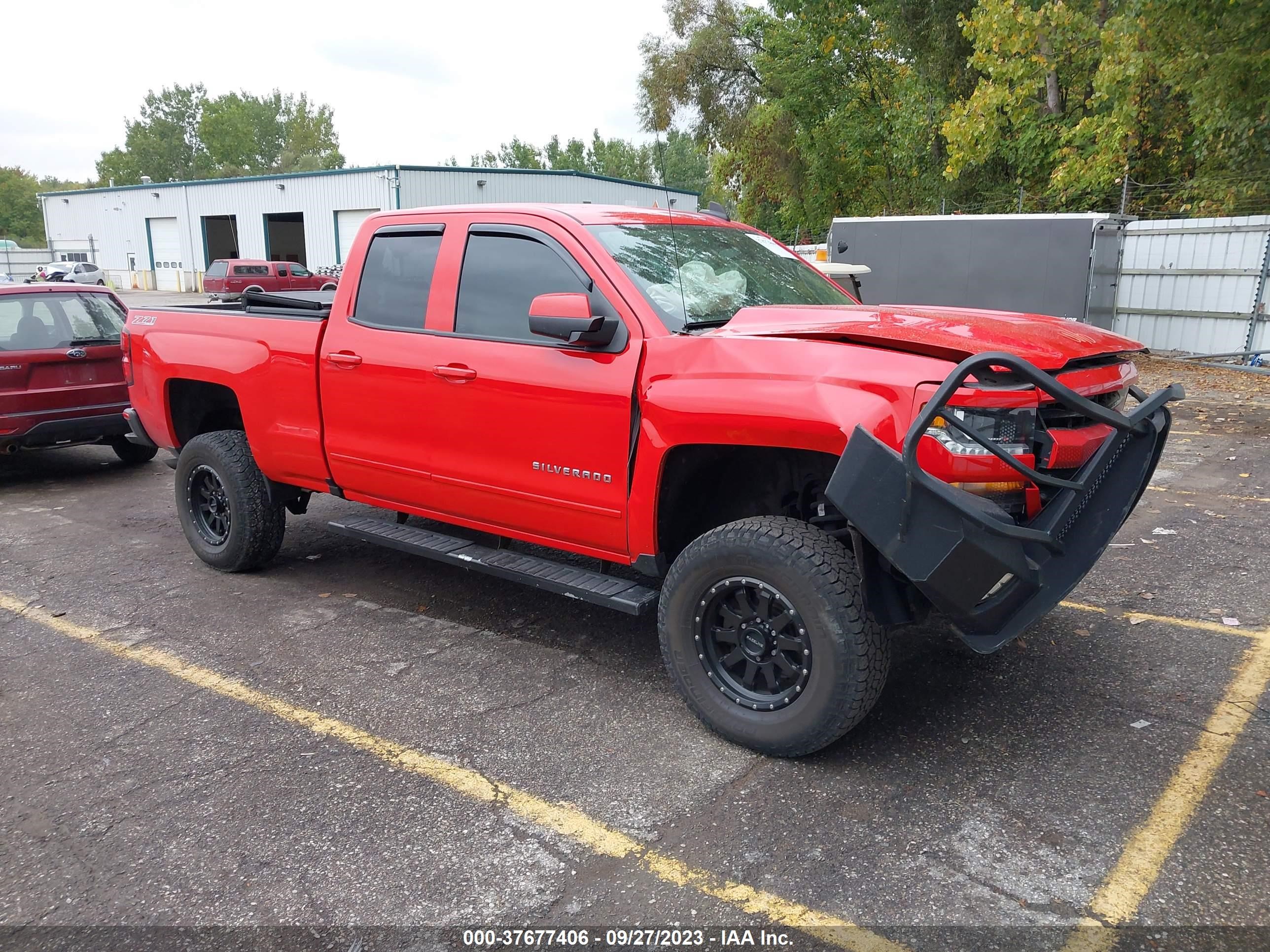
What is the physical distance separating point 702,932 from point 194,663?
293 cm

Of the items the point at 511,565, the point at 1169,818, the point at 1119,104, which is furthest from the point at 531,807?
the point at 1119,104

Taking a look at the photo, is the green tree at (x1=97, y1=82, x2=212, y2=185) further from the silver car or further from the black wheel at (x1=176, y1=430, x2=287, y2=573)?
the black wheel at (x1=176, y1=430, x2=287, y2=573)

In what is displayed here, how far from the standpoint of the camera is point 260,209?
44.7 metres

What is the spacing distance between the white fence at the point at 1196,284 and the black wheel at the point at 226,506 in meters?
15.8

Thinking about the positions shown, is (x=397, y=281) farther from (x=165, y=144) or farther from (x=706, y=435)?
(x=165, y=144)

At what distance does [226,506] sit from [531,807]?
3.32 meters

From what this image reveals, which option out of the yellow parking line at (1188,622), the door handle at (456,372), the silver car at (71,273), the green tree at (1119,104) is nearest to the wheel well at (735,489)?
the door handle at (456,372)

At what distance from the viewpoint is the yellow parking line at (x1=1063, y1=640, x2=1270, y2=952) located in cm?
264

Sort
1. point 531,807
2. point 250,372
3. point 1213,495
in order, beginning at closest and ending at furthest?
point 531,807 → point 250,372 → point 1213,495

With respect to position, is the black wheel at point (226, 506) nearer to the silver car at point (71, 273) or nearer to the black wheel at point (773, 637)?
the black wheel at point (773, 637)

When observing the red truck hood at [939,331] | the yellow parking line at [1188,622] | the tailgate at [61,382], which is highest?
the red truck hood at [939,331]

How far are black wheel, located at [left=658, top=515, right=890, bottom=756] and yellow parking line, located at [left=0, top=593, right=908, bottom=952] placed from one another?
690mm

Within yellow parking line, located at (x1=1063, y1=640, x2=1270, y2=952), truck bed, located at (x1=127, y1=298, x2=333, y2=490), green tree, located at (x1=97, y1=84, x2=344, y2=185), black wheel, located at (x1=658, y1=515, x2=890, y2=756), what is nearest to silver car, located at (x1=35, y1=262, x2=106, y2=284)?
truck bed, located at (x1=127, y1=298, x2=333, y2=490)

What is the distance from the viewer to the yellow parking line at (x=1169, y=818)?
104 inches
